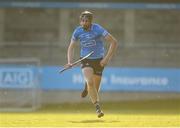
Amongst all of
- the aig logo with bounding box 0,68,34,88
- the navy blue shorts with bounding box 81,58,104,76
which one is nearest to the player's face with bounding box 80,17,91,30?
the navy blue shorts with bounding box 81,58,104,76

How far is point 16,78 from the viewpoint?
1950 cm

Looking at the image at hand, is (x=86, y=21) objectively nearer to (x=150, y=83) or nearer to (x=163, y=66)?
(x=150, y=83)

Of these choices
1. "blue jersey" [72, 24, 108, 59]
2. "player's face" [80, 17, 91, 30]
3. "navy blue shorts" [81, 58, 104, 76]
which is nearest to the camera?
"player's face" [80, 17, 91, 30]

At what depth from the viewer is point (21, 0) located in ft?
79.9

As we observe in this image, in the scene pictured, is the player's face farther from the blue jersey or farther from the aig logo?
the aig logo

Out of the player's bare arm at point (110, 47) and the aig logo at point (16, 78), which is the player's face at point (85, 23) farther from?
the aig logo at point (16, 78)

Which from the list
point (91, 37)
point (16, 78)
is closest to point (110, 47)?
point (91, 37)

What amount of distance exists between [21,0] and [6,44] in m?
1.70

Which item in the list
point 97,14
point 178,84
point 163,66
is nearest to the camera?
point 178,84

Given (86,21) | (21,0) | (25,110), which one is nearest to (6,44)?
(21,0)

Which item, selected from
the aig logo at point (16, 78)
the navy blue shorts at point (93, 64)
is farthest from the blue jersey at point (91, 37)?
the aig logo at point (16, 78)

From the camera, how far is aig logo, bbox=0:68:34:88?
63.9ft

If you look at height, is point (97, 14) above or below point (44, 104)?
above

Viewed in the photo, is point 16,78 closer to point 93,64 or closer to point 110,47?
point 93,64
